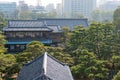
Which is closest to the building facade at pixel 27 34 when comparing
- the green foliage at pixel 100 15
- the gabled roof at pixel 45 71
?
the gabled roof at pixel 45 71

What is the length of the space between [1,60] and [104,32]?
42.2ft

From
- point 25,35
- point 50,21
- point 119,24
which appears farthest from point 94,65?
point 50,21

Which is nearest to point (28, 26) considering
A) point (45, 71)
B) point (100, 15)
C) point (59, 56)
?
point (59, 56)

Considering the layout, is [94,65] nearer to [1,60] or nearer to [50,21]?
[1,60]

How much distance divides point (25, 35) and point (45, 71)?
2195 centimetres

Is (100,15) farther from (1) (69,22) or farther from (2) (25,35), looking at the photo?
(2) (25,35)

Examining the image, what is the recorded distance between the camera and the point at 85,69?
20641 millimetres

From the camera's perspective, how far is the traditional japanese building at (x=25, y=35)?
1358 inches

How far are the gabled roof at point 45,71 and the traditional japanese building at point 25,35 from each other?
54.5 feet

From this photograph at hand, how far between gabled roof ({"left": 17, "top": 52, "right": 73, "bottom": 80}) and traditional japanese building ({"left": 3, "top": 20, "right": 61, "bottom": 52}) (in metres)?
16.6

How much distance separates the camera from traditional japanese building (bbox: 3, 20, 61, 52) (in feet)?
113

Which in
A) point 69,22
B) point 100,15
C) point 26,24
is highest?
point 26,24

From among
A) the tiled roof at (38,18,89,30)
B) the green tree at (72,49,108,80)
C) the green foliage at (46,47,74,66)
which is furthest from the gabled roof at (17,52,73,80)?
the tiled roof at (38,18,89,30)

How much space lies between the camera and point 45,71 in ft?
47.0
